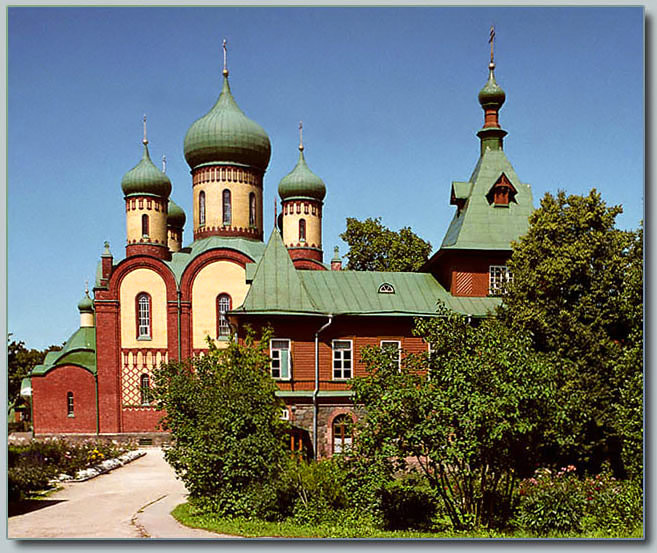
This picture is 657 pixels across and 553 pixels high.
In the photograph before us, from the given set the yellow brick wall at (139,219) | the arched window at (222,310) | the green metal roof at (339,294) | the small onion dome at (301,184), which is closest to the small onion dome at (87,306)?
the yellow brick wall at (139,219)

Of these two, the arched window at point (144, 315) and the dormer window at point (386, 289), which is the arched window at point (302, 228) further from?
the dormer window at point (386, 289)

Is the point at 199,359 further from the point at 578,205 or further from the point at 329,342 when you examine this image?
the point at 578,205

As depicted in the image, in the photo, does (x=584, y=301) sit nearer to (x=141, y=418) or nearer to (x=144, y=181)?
(x=141, y=418)

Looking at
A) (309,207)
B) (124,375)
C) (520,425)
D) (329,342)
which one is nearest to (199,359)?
(329,342)

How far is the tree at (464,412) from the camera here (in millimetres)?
8711

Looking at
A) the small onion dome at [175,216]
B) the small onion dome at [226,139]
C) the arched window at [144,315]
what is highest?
the small onion dome at [226,139]

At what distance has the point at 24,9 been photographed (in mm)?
8703

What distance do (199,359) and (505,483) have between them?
17.5ft

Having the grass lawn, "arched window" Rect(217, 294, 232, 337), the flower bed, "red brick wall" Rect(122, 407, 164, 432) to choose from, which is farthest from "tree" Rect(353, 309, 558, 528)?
"arched window" Rect(217, 294, 232, 337)

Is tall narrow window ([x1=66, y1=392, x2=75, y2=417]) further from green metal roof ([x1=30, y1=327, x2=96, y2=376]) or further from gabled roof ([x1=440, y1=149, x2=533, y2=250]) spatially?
gabled roof ([x1=440, y1=149, x2=533, y2=250])

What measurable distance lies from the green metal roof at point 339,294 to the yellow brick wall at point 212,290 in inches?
289

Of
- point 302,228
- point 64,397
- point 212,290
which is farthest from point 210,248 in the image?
point 64,397

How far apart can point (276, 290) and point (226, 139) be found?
35.1 ft

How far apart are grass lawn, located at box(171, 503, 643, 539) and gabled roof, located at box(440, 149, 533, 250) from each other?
7569mm
